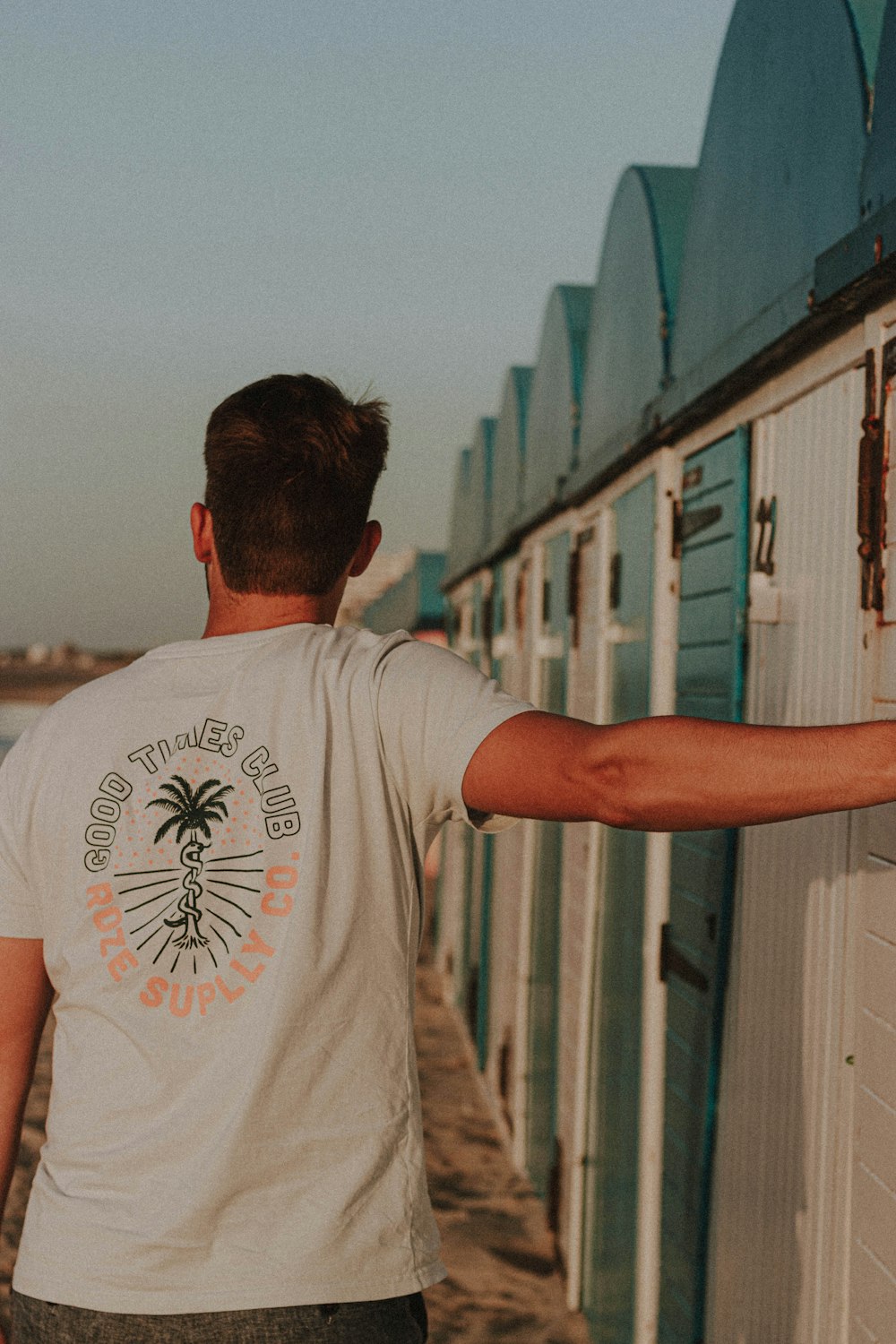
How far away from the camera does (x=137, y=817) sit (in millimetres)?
1702

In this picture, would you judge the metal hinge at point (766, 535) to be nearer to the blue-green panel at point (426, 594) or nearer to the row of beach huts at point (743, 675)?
the row of beach huts at point (743, 675)

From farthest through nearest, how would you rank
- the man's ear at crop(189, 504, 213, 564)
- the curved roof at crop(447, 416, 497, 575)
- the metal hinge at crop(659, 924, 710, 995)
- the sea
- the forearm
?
the sea < the curved roof at crop(447, 416, 497, 575) < the metal hinge at crop(659, 924, 710, 995) < the man's ear at crop(189, 504, 213, 564) < the forearm

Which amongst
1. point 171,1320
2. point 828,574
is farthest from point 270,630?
point 828,574

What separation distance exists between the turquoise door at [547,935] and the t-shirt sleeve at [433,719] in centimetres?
393

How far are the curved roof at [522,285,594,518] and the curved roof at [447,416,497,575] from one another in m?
2.09

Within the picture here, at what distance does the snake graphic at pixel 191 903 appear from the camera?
1.65m

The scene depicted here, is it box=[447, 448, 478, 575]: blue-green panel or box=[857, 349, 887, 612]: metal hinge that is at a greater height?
box=[447, 448, 478, 575]: blue-green panel

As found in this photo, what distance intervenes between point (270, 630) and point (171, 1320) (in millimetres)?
794

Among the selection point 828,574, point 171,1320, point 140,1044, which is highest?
point 828,574

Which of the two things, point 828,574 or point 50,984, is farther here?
point 828,574

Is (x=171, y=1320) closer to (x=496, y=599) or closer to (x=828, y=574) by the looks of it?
(x=828, y=574)

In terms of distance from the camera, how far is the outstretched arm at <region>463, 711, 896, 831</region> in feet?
4.43

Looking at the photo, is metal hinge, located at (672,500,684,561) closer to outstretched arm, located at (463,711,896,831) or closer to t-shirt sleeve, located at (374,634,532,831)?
t-shirt sleeve, located at (374,634,532,831)

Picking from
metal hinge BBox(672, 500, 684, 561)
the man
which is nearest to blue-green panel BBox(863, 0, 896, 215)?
the man
